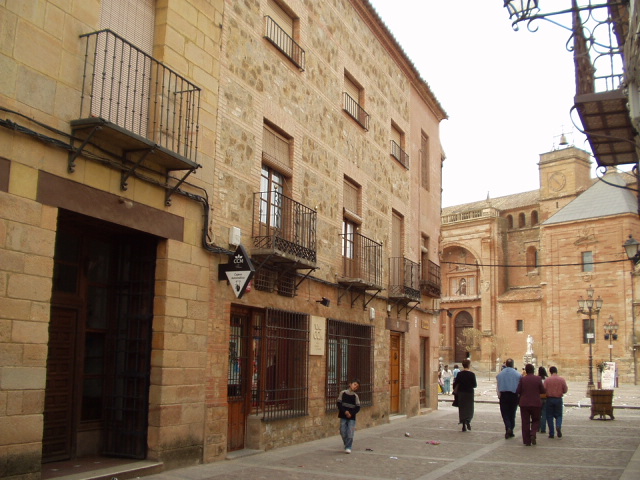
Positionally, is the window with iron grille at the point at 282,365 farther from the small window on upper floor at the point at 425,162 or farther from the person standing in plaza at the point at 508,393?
the small window on upper floor at the point at 425,162

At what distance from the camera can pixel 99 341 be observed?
30.2 ft

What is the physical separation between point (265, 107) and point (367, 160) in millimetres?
5263

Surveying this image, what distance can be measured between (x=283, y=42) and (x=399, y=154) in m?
7.09

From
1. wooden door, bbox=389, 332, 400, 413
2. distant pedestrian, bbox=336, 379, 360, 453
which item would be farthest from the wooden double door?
wooden door, bbox=389, 332, 400, 413

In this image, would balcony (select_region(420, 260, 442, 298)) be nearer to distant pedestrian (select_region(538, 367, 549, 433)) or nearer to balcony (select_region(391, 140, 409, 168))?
balcony (select_region(391, 140, 409, 168))

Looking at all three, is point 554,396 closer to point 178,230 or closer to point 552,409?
point 552,409

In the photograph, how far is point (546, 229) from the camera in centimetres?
5466

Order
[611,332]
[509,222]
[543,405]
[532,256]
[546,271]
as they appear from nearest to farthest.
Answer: [543,405], [611,332], [546,271], [532,256], [509,222]

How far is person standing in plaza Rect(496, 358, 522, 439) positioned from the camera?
Result: 1408cm

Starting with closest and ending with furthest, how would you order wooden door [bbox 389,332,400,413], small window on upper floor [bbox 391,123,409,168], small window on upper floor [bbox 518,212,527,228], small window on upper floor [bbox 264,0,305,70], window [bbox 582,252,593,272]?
small window on upper floor [bbox 264,0,305,70], wooden door [bbox 389,332,400,413], small window on upper floor [bbox 391,123,409,168], window [bbox 582,252,593,272], small window on upper floor [bbox 518,212,527,228]

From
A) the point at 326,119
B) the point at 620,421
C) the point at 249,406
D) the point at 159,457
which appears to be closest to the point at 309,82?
the point at 326,119

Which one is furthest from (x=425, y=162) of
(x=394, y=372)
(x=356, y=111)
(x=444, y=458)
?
(x=444, y=458)

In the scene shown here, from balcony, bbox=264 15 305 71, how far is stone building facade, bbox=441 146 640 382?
32.1 metres

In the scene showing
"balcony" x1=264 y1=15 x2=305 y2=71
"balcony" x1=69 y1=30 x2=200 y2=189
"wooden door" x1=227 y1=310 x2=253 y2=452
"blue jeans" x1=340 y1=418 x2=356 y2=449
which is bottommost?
"blue jeans" x1=340 y1=418 x2=356 y2=449
